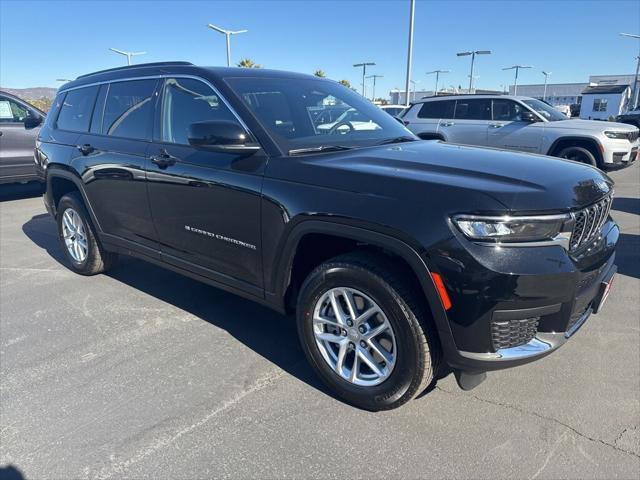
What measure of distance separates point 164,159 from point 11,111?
6.89 meters

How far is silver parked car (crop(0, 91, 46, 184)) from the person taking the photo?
318 inches

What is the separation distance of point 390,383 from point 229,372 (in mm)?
1097

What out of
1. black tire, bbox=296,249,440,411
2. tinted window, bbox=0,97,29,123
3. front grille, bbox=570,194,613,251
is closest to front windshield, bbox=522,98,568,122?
front grille, bbox=570,194,613,251

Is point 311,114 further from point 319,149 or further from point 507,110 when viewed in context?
point 507,110

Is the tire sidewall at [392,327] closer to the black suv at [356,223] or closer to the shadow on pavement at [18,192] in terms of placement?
the black suv at [356,223]

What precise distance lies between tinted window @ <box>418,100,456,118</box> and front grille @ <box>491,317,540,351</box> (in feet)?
30.9

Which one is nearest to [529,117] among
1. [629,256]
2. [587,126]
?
[587,126]

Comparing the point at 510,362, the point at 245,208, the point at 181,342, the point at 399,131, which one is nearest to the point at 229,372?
the point at 181,342

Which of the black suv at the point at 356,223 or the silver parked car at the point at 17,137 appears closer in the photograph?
the black suv at the point at 356,223

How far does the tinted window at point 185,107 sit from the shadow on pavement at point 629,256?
160 inches

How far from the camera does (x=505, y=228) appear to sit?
6.84 ft

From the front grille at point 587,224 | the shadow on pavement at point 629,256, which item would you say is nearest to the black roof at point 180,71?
the front grille at point 587,224

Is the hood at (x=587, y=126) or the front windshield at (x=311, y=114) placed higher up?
the front windshield at (x=311, y=114)

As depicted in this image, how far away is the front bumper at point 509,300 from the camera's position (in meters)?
2.05
